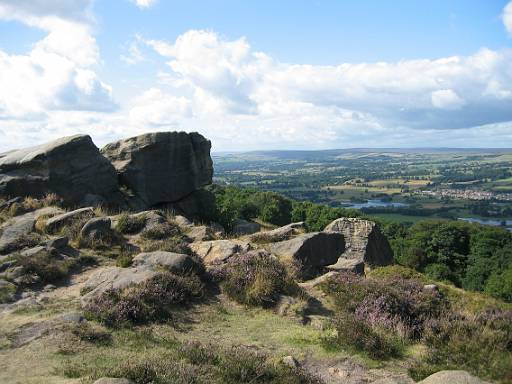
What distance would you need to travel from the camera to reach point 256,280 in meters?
13.5

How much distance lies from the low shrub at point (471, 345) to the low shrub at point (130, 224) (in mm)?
14056

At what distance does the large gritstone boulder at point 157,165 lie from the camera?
105 feet

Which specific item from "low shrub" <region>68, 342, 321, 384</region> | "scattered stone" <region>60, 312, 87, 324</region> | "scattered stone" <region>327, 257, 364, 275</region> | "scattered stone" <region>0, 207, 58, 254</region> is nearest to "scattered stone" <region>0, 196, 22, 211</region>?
"scattered stone" <region>0, 207, 58, 254</region>

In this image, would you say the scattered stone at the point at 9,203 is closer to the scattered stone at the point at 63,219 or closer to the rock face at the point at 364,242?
the scattered stone at the point at 63,219

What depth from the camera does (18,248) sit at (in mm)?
16906

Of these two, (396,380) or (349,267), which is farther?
(349,267)

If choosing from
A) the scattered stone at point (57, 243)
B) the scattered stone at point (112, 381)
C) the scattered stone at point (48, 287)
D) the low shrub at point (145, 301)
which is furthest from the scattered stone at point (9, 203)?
the scattered stone at point (112, 381)

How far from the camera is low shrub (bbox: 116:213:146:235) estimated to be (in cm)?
2023

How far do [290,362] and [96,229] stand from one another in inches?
482

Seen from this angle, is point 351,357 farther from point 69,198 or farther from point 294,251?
point 69,198

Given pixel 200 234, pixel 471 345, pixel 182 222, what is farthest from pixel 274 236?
pixel 471 345

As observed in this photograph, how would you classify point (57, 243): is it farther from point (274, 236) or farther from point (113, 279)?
point (274, 236)

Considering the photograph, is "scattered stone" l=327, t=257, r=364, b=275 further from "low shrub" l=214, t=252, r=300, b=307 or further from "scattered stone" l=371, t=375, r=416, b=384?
"scattered stone" l=371, t=375, r=416, b=384

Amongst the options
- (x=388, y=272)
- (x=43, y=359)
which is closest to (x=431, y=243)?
(x=388, y=272)
